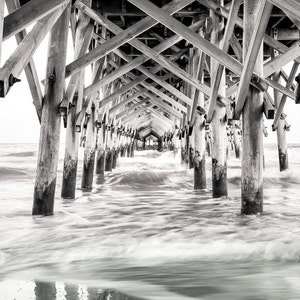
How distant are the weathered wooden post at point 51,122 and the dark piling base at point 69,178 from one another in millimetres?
1238

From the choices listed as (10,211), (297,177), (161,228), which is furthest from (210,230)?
(297,177)

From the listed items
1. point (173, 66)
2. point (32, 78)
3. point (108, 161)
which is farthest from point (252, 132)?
point (108, 161)

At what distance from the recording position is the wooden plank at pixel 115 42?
125 inches

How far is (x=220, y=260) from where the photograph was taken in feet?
6.52

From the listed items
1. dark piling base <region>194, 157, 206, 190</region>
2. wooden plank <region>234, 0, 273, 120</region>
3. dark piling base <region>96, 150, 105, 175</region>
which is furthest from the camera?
dark piling base <region>96, 150, 105, 175</region>

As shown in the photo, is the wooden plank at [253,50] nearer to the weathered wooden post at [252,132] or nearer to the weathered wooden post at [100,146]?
the weathered wooden post at [252,132]

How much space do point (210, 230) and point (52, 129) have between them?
1655 mm

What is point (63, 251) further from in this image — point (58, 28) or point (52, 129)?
point (58, 28)

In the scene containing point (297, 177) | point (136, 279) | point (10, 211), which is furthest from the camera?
point (297, 177)

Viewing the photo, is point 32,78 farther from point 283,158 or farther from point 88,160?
point 283,158

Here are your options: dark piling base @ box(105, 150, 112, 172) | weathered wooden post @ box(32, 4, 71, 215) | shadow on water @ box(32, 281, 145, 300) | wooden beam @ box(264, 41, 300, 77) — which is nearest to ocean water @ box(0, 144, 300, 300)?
shadow on water @ box(32, 281, 145, 300)

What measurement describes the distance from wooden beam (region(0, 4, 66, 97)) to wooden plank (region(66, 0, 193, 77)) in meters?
0.61

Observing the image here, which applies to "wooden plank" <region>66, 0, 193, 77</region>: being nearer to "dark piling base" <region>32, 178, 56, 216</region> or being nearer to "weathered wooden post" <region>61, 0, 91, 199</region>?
"weathered wooden post" <region>61, 0, 91, 199</region>

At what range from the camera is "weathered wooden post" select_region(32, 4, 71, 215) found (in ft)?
9.78
